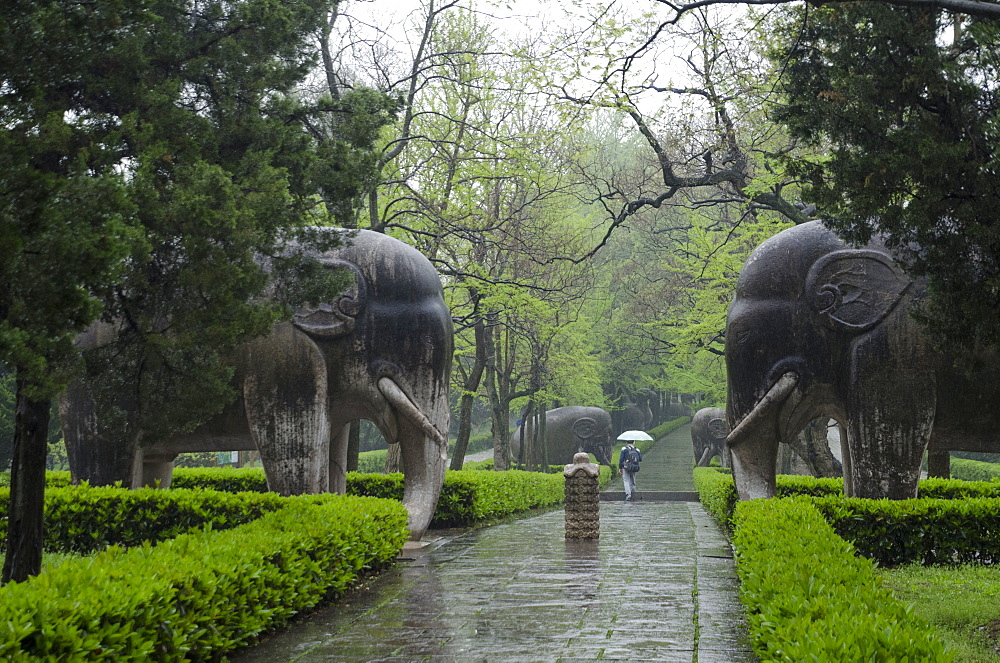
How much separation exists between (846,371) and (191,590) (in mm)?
6308

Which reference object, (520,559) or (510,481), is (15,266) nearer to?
(520,559)

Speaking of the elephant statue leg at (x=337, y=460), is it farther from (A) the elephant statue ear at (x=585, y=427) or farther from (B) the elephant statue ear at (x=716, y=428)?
(A) the elephant statue ear at (x=585, y=427)

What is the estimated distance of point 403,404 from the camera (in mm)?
9141

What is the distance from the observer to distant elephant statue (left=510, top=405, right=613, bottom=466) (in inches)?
1344

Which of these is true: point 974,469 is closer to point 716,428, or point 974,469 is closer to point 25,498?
point 716,428

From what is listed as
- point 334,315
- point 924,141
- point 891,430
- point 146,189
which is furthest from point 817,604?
point 334,315

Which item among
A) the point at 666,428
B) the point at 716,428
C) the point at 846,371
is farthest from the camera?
the point at 666,428

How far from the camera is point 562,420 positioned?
34.5 metres

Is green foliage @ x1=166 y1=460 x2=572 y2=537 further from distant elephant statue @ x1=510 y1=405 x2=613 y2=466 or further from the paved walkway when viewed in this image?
distant elephant statue @ x1=510 y1=405 x2=613 y2=466

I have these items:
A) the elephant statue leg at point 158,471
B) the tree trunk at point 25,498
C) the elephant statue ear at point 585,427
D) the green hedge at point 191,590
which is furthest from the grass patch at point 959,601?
the elephant statue ear at point 585,427

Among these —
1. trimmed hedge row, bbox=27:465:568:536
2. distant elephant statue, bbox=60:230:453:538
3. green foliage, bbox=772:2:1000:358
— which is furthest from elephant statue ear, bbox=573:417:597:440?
green foliage, bbox=772:2:1000:358

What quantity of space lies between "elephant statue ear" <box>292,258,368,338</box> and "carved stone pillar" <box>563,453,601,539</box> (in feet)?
12.9

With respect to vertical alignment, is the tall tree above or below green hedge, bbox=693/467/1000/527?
above

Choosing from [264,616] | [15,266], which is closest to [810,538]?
[264,616]
